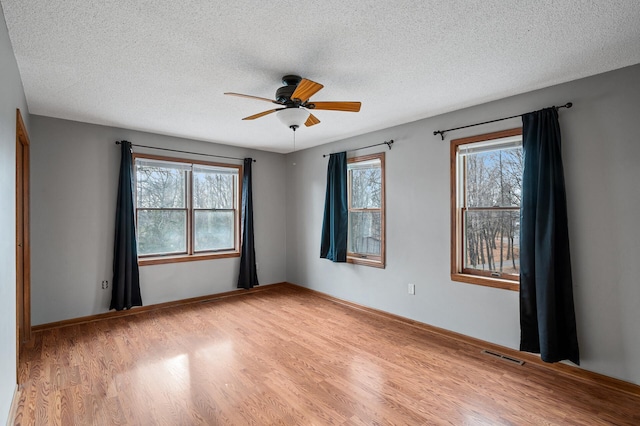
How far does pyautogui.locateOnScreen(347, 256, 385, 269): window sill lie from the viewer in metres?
4.47

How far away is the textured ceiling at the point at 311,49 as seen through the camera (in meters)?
1.87

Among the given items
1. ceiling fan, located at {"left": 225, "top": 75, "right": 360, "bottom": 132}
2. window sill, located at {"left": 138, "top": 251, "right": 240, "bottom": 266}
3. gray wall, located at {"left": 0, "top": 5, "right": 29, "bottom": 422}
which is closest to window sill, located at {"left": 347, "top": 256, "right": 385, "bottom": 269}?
window sill, located at {"left": 138, "top": 251, "right": 240, "bottom": 266}

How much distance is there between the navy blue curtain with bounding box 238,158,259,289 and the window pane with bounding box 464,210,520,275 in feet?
11.3

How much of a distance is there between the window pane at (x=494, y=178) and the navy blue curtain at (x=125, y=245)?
4290mm

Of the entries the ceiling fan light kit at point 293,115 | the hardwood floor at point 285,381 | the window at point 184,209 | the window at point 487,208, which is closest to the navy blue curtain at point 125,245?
the window at point 184,209

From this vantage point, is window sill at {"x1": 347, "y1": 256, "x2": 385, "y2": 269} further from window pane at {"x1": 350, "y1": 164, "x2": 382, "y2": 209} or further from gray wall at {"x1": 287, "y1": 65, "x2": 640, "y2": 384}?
window pane at {"x1": 350, "y1": 164, "x2": 382, "y2": 209}

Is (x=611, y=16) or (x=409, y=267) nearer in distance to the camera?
(x=611, y=16)

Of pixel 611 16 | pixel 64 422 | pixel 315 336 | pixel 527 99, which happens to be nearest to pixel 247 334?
pixel 315 336

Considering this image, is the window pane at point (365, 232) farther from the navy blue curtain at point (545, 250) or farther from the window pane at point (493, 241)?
the navy blue curtain at point (545, 250)

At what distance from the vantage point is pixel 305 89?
2.43m

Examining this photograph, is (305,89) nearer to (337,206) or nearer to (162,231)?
(337,206)

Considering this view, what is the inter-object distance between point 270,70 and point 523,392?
10.7 ft

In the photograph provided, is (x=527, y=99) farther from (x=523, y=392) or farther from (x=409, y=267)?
(x=523, y=392)

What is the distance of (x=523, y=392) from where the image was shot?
8.36 feet
